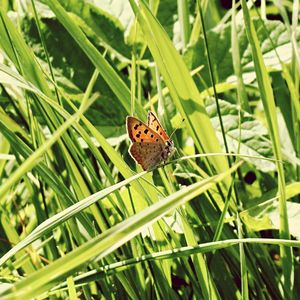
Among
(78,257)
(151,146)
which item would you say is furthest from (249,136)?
(78,257)

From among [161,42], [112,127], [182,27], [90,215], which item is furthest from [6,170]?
[161,42]

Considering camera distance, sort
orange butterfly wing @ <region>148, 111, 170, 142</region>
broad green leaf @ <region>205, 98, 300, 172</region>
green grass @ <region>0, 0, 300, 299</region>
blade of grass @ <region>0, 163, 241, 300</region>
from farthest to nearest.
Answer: broad green leaf @ <region>205, 98, 300, 172</region>
orange butterfly wing @ <region>148, 111, 170, 142</region>
green grass @ <region>0, 0, 300, 299</region>
blade of grass @ <region>0, 163, 241, 300</region>

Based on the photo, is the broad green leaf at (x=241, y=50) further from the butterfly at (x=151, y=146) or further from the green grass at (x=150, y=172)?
the butterfly at (x=151, y=146)

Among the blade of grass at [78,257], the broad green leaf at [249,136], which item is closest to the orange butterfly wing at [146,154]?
the broad green leaf at [249,136]

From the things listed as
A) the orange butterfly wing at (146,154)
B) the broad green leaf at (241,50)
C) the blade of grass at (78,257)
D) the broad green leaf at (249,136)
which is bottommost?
the broad green leaf at (249,136)

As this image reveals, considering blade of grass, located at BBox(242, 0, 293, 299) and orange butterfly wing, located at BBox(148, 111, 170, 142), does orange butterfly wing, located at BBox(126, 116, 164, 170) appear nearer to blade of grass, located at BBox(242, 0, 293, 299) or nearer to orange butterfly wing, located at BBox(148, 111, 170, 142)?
orange butterfly wing, located at BBox(148, 111, 170, 142)

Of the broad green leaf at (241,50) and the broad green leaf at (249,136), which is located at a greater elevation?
the broad green leaf at (241,50)

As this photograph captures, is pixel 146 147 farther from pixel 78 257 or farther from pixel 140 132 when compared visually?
pixel 78 257

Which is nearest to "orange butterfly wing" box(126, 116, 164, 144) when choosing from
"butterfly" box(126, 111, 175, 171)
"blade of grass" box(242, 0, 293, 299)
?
"butterfly" box(126, 111, 175, 171)
